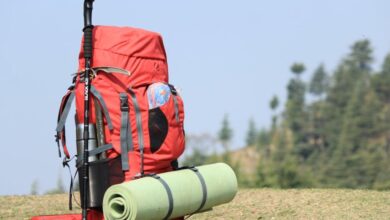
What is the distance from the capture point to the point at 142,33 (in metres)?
6.49

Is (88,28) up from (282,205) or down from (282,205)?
up

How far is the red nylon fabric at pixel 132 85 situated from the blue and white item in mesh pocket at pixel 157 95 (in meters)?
0.03

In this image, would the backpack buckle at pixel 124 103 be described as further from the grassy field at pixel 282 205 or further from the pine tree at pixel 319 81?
the pine tree at pixel 319 81

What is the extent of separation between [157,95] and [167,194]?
0.77 meters

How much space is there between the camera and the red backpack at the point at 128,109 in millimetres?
6262

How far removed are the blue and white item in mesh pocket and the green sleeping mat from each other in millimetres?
527

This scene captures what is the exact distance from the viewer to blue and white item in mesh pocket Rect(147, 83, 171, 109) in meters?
6.30

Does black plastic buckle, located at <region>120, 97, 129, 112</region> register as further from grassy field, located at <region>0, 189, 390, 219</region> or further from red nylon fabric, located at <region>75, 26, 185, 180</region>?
grassy field, located at <region>0, 189, 390, 219</region>

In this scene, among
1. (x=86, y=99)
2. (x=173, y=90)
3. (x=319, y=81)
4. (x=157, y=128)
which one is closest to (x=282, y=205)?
(x=173, y=90)

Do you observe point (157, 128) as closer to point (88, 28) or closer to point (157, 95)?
point (157, 95)

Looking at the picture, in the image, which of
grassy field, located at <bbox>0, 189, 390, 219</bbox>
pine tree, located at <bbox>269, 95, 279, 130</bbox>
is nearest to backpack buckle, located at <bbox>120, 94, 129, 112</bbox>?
grassy field, located at <bbox>0, 189, 390, 219</bbox>

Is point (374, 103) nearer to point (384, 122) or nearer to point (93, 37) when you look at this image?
point (384, 122)

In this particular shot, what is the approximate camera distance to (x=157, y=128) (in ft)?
20.6

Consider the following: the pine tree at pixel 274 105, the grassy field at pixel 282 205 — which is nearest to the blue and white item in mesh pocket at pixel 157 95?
the grassy field at pixel 282 205
